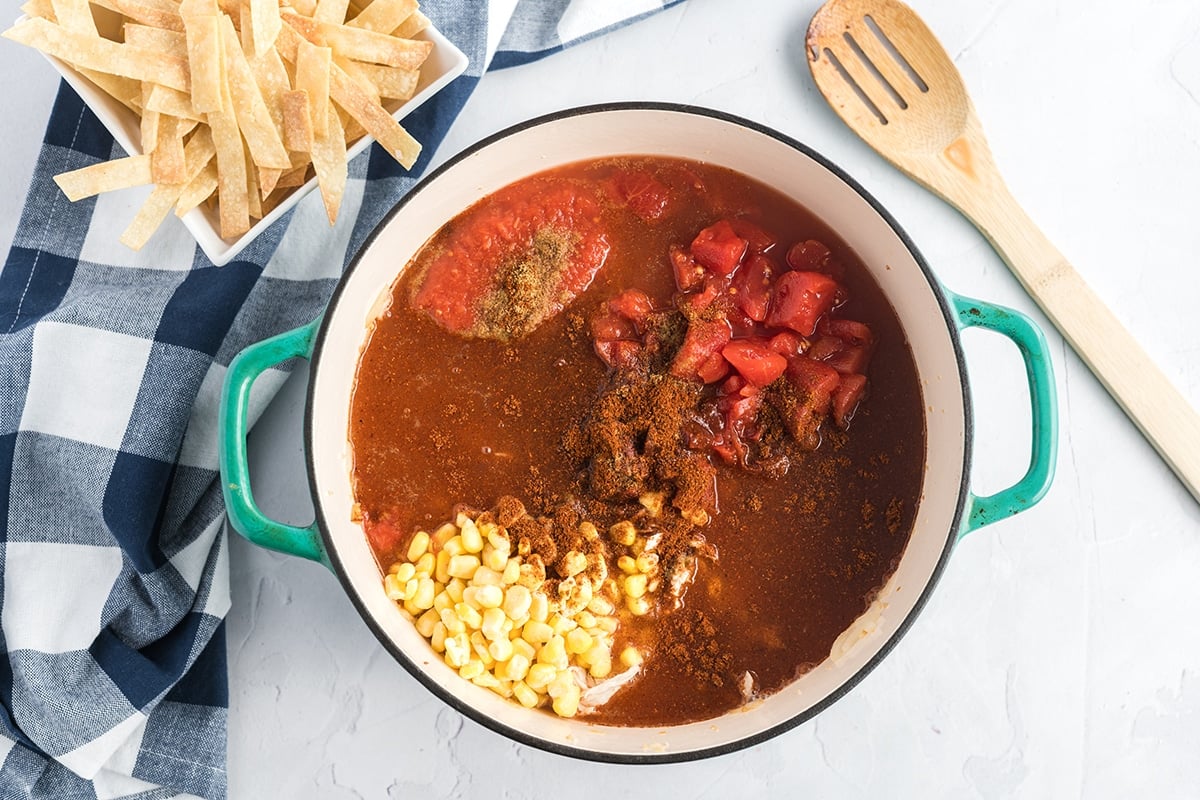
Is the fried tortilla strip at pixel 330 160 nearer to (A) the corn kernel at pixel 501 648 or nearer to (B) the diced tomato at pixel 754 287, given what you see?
(B) the diced tomato at pixel 754 287

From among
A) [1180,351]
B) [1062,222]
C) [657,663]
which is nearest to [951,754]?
[657,663]

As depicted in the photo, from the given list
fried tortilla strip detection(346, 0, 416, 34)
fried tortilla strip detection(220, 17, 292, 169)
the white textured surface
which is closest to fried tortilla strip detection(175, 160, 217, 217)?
fried tortilla strip detection(220, 17, 292, 169)

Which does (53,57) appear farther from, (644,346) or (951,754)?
(951,754)

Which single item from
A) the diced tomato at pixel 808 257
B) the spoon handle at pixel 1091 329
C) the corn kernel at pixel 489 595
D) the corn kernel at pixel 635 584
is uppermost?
the spoon handle at pixel 1091 329

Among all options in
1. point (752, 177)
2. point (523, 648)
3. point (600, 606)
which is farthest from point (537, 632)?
point (752, 177)

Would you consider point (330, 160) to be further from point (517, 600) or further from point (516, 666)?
Answer: point (516, 666)

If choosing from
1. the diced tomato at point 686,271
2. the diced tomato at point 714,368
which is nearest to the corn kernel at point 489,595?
the diced tomato at point 714,368
